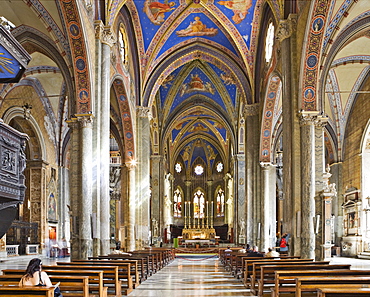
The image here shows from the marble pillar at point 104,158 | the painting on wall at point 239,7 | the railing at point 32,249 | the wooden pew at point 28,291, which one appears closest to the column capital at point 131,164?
the railing at point 32,249

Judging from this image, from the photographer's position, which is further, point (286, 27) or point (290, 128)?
point (286, 27)

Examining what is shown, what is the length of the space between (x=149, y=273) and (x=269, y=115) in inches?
466

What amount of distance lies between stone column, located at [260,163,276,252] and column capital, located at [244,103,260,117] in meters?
3.12

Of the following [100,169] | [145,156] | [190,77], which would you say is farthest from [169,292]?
[190,77]

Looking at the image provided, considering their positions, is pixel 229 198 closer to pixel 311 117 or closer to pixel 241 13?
pixel 241 13

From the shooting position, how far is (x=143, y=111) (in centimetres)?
2642

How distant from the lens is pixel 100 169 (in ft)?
54.0

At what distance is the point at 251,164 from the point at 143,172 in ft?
21.0

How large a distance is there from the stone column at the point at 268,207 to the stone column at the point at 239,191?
5461mm

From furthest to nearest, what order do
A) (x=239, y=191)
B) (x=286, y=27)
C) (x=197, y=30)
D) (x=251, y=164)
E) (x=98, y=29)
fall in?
1. (x=239, y=191)
2. (x=197, y=30)
3. (x=251, y=164)
4. (x=98, y=29)
5. (x=286, y=27)

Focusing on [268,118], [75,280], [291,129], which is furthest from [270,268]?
[268,118]

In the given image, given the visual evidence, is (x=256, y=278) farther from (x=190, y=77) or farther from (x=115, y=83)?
(x=190, y=77)

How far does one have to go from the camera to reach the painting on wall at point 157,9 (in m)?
23.3

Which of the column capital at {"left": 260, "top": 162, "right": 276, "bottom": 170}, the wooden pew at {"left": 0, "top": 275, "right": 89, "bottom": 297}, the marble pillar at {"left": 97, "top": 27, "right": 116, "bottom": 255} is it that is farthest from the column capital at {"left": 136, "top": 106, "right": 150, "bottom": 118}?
the wooden pew at {"left": 0, "top": 275, "right": 89, "bottom": 297}
